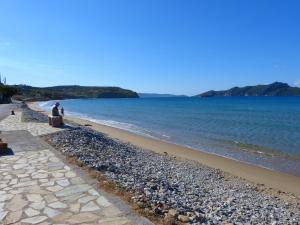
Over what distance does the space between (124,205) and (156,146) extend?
1589 centimetres

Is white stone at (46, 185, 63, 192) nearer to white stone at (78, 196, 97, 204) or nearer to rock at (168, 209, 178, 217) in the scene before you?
white stone at (78, 196, 97, 204)

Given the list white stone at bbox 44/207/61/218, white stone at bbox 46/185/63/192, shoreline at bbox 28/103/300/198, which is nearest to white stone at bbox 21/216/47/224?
white stone at bbox 44/207/61/218

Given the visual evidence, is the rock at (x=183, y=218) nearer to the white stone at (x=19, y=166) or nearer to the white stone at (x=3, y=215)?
the white stone at (x=3, y=215)

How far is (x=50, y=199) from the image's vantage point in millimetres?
6340

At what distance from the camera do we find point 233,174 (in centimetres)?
1404

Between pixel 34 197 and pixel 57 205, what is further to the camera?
pixel 34 197

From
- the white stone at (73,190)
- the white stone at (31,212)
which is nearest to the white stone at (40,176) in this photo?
the white stone at (73,190)

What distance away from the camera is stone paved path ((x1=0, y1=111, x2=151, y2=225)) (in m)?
5.43

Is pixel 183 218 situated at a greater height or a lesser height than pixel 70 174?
lesser

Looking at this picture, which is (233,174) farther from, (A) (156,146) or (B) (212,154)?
(A) (156,146)

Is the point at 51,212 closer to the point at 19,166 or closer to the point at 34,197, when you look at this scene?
the point at 34,197

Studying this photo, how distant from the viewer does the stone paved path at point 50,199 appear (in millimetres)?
5430

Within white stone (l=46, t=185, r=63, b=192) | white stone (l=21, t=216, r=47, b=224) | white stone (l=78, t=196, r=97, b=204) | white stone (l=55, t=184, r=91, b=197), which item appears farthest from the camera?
white stone (l=46, t=185, r=63, b=192)

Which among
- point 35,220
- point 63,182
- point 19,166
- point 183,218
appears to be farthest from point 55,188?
point 183,218
